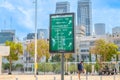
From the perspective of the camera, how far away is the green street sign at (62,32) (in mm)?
14047

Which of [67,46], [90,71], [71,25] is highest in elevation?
[71,25]

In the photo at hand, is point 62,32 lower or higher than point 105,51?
higher

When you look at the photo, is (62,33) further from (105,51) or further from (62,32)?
(105,51)

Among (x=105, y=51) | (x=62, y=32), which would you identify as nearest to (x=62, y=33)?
(x=62, y=32)

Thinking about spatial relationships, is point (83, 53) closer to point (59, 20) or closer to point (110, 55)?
point (110, 55)

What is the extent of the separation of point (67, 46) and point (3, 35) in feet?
607

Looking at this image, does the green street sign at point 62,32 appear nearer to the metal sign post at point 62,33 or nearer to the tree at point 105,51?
the metal sign post at point 62,33

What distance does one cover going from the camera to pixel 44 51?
6000cm

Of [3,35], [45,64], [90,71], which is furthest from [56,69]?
[3,35]

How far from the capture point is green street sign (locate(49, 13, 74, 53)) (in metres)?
14.0

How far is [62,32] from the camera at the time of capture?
1409 cm

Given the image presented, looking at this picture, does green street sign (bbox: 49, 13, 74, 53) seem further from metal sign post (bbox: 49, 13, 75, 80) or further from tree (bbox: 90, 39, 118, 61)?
tree (bbox: 90, 39, 118, 61)

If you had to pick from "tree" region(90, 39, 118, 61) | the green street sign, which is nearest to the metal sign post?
the green street sign

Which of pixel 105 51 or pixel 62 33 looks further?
pixel 105 51
